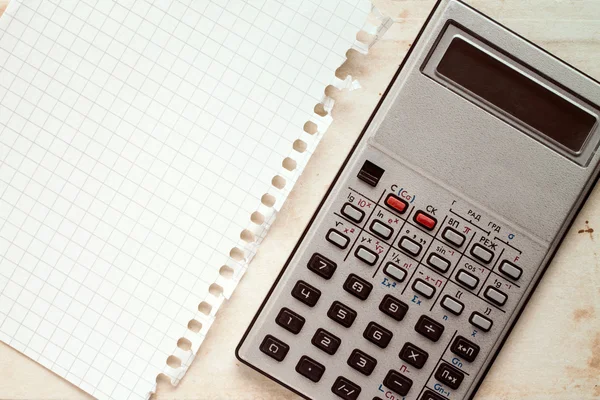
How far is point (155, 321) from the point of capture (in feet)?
1.63

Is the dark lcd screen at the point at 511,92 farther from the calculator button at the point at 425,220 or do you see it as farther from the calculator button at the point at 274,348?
the calculator button at the point at 274,348

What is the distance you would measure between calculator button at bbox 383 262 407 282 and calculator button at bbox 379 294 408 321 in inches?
0.8

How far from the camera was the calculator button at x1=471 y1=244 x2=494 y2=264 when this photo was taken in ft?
1.53

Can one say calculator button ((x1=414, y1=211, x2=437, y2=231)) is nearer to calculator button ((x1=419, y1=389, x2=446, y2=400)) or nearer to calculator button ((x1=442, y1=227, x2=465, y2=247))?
calculator button ((x1=442, y1=227, x2=465, y2=247))

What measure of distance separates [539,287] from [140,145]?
41cm

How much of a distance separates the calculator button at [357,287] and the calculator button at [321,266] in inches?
0.7

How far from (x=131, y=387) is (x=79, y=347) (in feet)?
0.21

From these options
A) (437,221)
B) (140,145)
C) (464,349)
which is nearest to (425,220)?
(437,221)

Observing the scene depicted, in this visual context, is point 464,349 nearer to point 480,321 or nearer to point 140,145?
point 480,321

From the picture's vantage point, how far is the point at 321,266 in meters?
0.46

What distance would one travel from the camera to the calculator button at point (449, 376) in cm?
47

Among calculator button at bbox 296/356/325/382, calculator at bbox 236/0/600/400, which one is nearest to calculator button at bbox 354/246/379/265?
calculator at bbox 236/0/600/400

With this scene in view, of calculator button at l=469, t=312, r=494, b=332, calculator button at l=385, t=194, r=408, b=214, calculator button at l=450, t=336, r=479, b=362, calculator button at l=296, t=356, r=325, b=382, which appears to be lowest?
calculator button at l=296, t=356, r=325, b=382

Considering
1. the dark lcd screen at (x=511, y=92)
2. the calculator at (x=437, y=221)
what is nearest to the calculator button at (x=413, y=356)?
the calculator at (x=437, y=221)
